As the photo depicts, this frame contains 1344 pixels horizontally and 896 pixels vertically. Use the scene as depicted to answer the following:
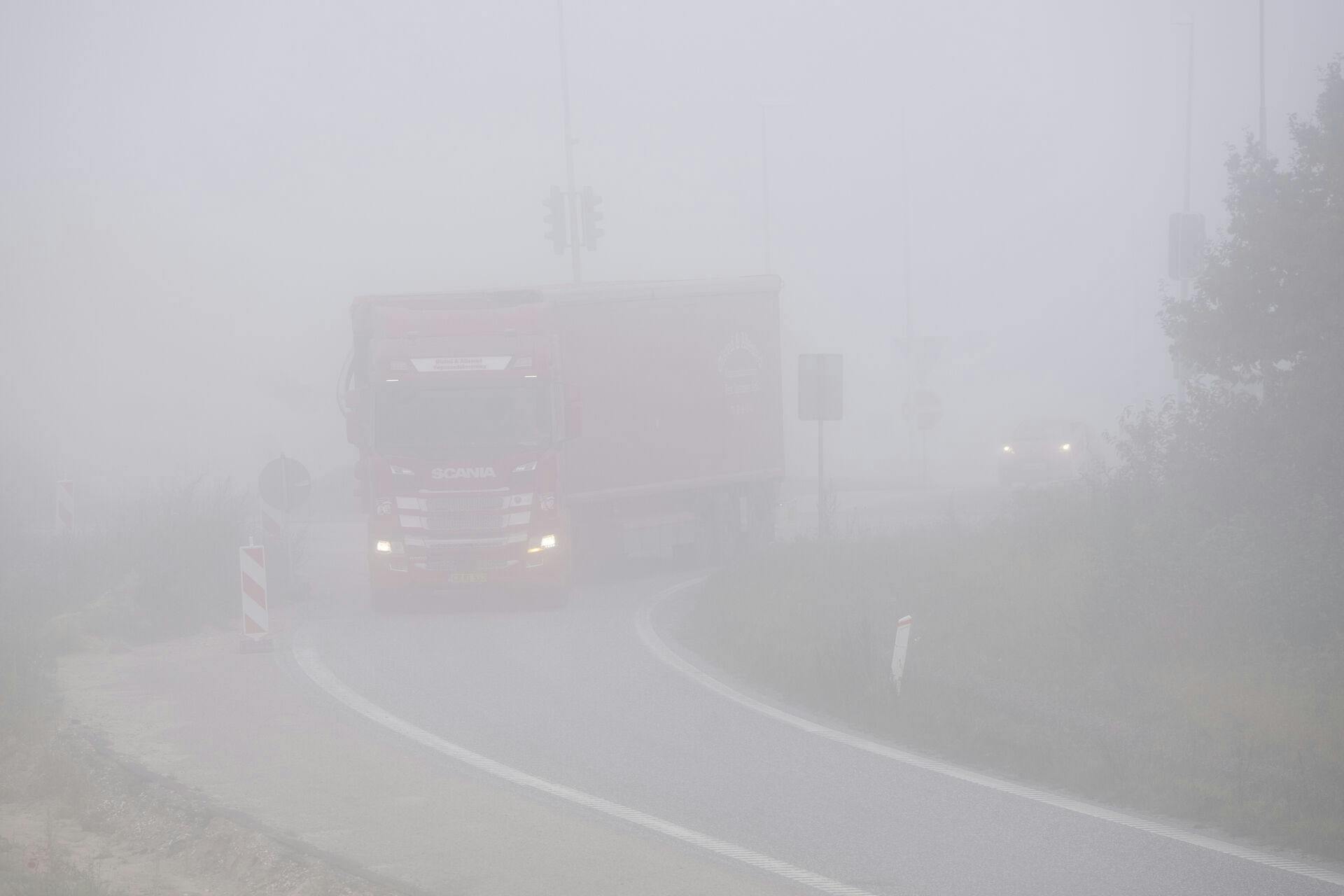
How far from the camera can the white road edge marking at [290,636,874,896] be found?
6777 millimetres

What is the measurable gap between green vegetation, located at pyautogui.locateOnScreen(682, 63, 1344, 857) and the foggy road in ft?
2.60

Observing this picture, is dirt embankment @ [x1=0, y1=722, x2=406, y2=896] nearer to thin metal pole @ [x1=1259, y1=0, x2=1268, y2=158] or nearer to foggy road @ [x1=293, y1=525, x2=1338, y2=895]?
foggy road @ [x1=293, y1=525, x2=1338, y2=895]

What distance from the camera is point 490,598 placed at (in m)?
18.5

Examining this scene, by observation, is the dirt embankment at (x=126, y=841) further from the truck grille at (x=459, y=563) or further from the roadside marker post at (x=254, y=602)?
the truck grille at (x=459, y=563)

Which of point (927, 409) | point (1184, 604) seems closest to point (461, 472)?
point (1184, 604)

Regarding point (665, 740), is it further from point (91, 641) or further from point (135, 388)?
point (135, 388)

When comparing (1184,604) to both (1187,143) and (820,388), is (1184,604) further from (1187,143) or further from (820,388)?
(1187,143)

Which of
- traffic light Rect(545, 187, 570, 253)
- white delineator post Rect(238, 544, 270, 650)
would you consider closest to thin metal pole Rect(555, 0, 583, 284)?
traffic light Rect(545, 187, 570, 253)

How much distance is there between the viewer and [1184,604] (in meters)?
12.2

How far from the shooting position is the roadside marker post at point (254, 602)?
13.9 meters

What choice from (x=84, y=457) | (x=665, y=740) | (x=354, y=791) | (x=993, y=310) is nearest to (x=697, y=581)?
(x=665, y=740)

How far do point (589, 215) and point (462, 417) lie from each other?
13.6 meters

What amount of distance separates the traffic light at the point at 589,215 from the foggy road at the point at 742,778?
53.1ft

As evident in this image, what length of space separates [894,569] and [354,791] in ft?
33.3
